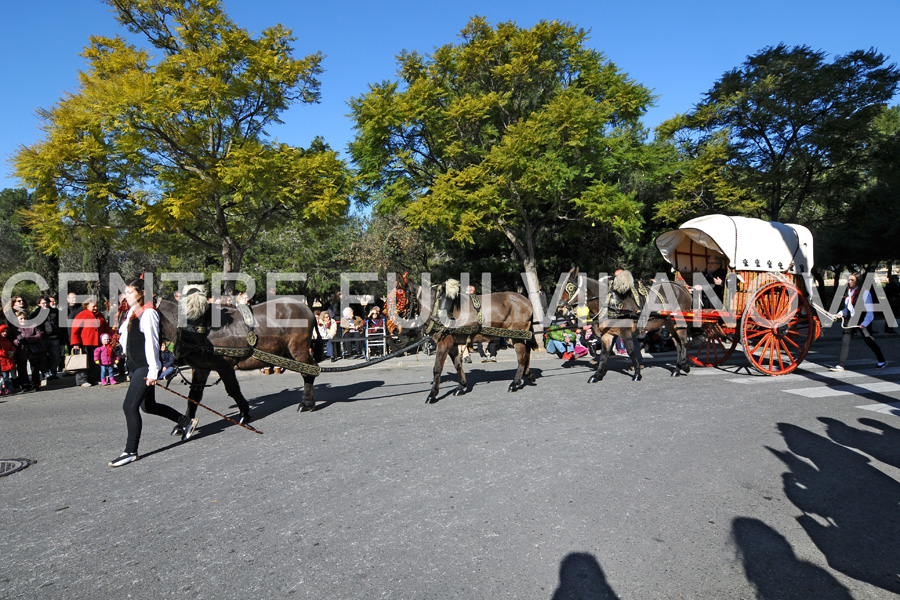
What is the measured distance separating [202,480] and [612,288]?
7.36 metres

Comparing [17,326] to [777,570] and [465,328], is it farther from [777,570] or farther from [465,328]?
[777,570]

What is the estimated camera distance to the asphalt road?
321cm

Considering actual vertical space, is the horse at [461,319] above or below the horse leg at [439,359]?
above

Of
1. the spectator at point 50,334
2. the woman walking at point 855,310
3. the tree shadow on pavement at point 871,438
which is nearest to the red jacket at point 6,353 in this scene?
the spectator at point 50,334

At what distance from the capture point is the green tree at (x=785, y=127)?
16688 millimetres

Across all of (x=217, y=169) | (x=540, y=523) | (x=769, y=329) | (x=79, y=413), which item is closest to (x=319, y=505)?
(x=540, y=523)

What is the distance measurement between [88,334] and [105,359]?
24.8 inches

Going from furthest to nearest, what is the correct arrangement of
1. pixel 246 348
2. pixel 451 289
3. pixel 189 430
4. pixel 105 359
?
pixel 105 359
pixel 451 289
pixel 246 348
pixel 189 430

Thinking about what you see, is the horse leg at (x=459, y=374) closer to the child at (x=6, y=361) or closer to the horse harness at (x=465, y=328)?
the horse harness at (x=465, y=328)

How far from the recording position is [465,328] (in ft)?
28.1

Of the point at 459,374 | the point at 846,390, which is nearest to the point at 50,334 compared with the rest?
the point at 459,374

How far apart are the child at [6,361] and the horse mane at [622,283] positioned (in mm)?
11655

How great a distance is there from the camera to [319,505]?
4293 mm

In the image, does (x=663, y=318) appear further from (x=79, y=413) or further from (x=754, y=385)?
(x=79, y=413)
